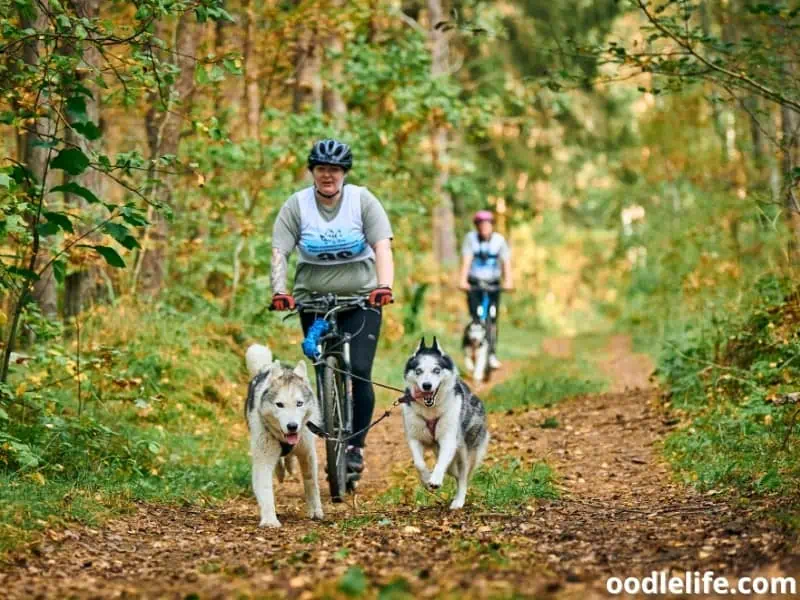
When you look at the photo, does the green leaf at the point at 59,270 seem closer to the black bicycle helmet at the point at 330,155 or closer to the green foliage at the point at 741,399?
the black bicycle helmet at the point at 330,155

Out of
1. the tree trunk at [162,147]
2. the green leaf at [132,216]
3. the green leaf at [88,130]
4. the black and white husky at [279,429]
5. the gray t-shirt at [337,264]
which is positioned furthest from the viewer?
the tree trunk at [162,147]

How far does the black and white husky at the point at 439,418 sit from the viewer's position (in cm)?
751

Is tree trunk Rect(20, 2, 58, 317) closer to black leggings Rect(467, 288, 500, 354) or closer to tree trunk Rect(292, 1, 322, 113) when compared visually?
tree trunk Rect(292, 1, 322, 113)

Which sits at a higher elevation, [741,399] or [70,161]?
[70,161]

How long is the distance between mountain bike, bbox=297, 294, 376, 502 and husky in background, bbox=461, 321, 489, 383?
25.2 ft

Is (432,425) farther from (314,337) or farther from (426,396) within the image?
(314,337)

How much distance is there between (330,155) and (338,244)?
63 centimetres

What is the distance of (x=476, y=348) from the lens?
15867 millimetres

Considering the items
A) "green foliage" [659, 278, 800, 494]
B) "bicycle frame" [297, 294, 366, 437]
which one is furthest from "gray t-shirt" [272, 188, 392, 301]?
"green foliage" [659, 278, 800, 494]

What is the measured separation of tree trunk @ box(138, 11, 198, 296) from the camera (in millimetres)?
12656

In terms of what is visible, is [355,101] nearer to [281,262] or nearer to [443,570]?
A: [281,262]

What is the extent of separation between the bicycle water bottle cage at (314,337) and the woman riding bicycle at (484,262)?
8107 mm

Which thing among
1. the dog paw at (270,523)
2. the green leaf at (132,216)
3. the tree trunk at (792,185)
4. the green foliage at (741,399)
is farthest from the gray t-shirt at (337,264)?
the tree trunk at (792,185)

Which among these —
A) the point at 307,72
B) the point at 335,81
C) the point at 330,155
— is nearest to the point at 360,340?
the point at 330,155
